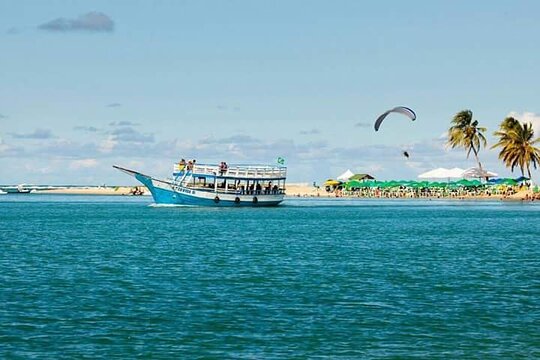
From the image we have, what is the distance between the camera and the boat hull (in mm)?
104562

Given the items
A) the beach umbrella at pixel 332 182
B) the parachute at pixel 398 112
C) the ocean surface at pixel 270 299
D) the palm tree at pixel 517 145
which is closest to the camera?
the ocean surface at pixel 270 299

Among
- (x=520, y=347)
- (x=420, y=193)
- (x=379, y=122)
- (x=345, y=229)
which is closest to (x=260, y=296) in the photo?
(x=520, y=347)

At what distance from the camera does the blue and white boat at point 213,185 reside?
103938 millimetres

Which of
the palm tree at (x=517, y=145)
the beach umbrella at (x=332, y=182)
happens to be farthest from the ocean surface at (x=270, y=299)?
the beach umbrella at (x=332, y=182)

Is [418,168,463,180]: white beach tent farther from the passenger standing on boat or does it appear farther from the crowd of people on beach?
the passenger standing on boat

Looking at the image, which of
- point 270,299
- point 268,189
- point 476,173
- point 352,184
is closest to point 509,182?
point 476,173

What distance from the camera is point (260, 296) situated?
2870 centimetres

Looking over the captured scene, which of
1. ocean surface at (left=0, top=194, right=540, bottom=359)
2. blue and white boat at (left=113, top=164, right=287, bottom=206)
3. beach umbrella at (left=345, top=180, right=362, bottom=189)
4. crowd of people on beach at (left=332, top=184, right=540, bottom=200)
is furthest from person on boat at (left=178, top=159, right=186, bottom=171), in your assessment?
beach umbrella at (left=345, top=180, right=362, bottom=189)

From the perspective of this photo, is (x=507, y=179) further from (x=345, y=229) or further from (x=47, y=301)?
(x=47, y=301)

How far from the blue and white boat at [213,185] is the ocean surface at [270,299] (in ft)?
162

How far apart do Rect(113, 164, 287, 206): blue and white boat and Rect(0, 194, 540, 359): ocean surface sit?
162 feet

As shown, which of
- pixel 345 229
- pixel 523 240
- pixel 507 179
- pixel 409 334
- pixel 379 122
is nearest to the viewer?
pixel 409 334

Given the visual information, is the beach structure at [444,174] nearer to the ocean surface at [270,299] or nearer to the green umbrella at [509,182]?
the green umbrella at [509,182]

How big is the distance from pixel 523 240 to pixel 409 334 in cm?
3435
